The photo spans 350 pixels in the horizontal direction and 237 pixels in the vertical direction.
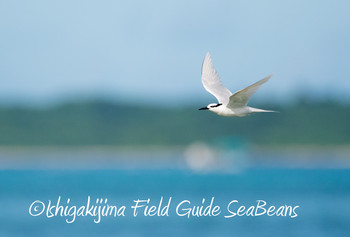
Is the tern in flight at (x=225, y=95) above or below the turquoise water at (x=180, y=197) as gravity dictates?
below

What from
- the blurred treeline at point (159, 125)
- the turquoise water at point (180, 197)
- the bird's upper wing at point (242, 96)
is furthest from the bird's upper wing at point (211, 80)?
the blurred treeline at point (159, 125)

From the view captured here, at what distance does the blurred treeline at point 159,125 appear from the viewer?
235 ft

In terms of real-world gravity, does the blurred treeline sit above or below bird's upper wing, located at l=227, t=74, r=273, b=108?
above

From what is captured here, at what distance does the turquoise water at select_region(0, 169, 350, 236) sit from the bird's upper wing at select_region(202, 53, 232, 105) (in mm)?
14156

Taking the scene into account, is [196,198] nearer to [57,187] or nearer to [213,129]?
[57,187]

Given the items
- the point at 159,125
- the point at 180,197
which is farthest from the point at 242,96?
the point at 159,125

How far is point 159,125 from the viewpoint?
76.8 m

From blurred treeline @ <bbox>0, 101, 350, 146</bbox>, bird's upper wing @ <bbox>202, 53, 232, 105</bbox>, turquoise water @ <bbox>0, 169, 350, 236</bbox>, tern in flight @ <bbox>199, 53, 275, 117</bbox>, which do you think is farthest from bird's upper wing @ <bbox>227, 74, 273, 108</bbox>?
blurred treeline @ <bbox>0, 101, 350, 146</bbox>

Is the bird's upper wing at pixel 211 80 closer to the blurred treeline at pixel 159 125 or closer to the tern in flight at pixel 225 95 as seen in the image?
the tern in flight at pixel 225 95

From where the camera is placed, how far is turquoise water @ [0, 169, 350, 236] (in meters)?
30.1

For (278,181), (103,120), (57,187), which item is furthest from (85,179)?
(103,120)

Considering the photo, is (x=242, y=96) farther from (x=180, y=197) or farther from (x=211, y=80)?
(x=180, y=197)

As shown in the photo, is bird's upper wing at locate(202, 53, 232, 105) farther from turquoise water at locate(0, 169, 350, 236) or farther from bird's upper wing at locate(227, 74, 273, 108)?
turquoise water at locate(0, 169, 350, 236)

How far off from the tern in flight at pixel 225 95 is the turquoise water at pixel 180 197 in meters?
14.2
